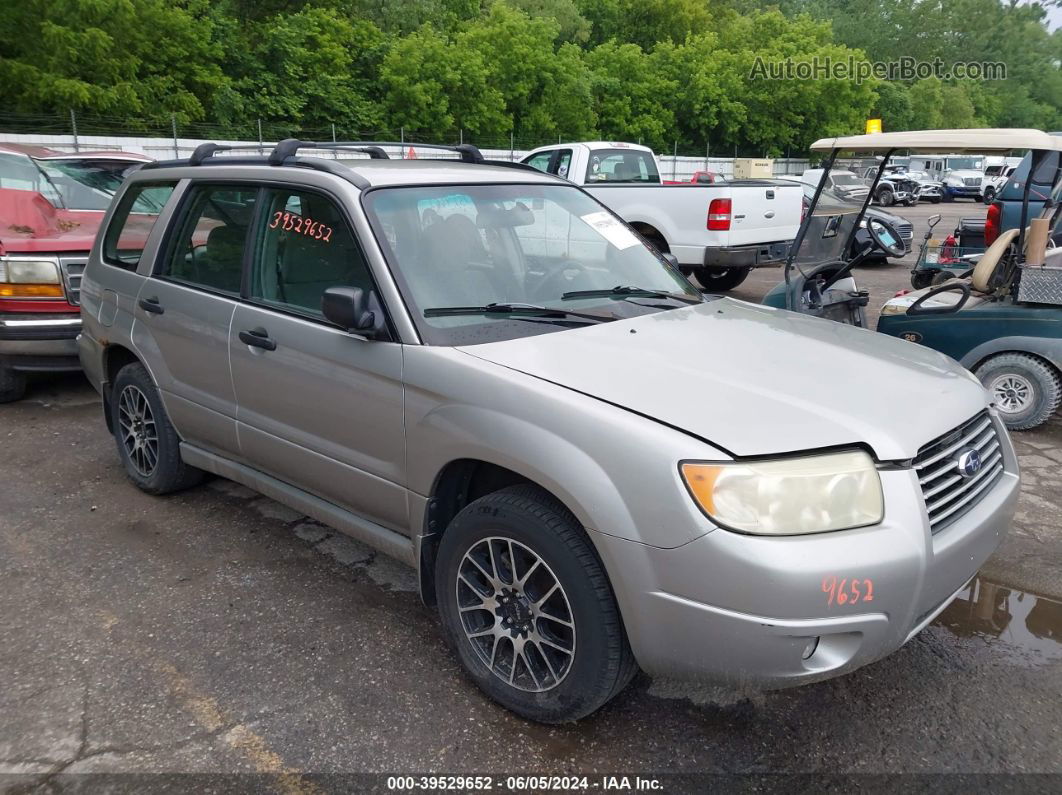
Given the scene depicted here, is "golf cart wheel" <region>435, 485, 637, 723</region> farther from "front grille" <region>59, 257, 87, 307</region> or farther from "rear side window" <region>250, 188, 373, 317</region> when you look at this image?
"front grille" <region>59, 257, 87, 307</region>

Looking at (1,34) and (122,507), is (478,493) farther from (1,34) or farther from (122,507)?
(1,34)

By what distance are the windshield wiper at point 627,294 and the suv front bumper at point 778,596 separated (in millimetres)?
1350

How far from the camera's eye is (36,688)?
3.10 meters

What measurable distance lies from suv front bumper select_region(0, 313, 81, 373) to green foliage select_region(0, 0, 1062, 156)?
22.5 m

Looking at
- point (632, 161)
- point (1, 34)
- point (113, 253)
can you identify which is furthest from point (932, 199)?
point (113, 253)

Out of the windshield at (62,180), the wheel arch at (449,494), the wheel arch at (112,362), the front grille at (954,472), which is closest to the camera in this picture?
the front grille at (954,472)

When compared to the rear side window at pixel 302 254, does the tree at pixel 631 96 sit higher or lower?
higher

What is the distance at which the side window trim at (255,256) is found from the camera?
3.29m

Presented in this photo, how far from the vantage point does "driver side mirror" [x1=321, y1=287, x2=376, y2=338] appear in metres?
3.07

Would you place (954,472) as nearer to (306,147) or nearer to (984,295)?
(306,147)

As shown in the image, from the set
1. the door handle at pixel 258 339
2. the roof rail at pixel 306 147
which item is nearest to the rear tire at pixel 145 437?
the door handle at pixel 258 339

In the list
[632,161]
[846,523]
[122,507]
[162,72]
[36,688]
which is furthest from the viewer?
[162,72]

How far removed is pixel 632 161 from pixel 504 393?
11104 mm

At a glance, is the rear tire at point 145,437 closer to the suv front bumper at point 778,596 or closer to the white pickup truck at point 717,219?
the suv front bumper at point 778,596
